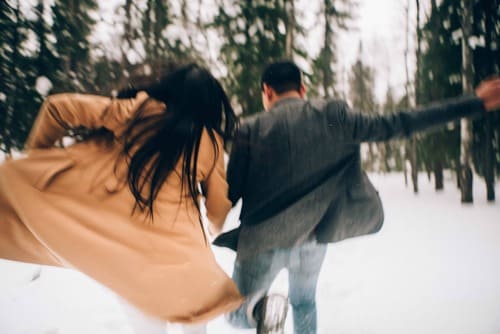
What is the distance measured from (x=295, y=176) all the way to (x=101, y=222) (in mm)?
964

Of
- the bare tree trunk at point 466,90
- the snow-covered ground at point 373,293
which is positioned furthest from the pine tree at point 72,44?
the bare tree trunk at point 466,90

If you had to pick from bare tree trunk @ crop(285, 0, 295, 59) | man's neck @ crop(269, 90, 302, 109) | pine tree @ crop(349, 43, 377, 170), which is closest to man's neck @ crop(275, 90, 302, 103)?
man's neck @ crop(269, 90, 302, 109)

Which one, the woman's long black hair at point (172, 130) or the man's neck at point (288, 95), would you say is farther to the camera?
the man's neck at point (288, 95)

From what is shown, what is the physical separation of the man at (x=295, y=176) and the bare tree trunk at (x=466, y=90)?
705cm

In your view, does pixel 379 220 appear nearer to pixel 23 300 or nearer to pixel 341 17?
pixel 23 300

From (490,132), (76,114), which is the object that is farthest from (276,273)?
(490,132)

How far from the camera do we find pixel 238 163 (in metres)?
1.58

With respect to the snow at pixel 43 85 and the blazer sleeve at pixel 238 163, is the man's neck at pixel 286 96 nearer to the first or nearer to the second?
the blazer sleeve at pixel 238 163

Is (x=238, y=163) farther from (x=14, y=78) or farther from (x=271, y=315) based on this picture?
(x=14, y=78)

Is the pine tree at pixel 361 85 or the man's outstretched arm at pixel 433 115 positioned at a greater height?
the man's outstretched arm at pixel 433 115

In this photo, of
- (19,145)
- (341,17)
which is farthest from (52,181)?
(341,17)

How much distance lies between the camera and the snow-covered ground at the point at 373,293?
9.10ft

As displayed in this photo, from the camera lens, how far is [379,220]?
5.57 ft

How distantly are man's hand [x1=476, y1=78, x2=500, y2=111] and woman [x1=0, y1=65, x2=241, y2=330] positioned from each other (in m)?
1.40
